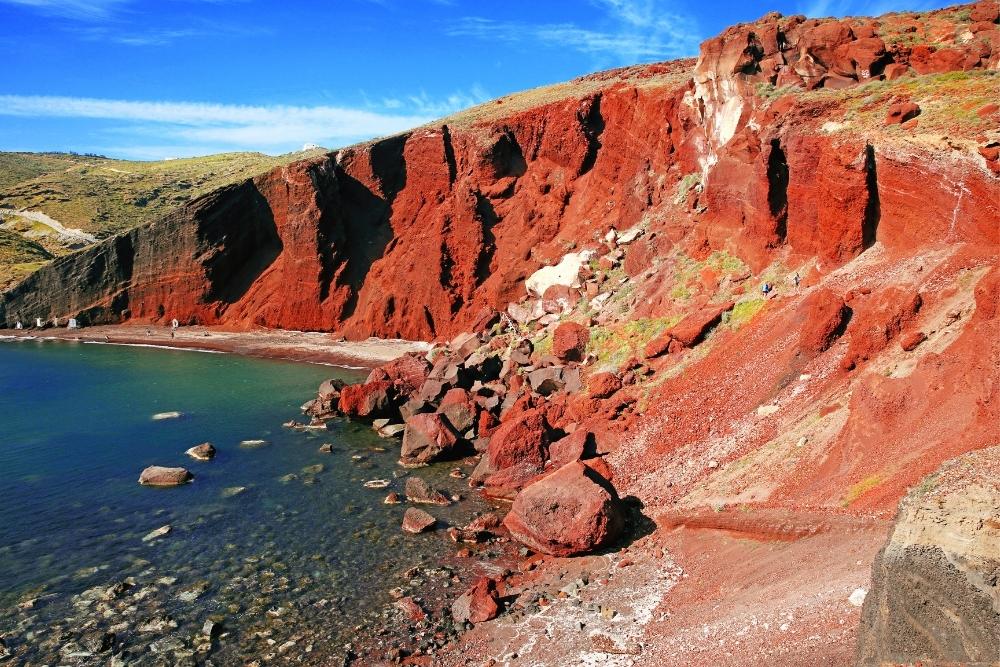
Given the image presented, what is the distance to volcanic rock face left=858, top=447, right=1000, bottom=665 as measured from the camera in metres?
6.21

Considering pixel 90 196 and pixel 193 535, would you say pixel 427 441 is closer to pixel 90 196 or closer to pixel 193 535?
pixel 193 535

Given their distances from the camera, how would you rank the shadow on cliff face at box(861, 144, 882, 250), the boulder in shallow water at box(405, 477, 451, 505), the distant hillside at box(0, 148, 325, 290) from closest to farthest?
the boulder in shallow water at box(405, 477, 451, 505), the shadow on cliff face at box(861, 144, 882, 250), the distant hillside at box(0, 148, 325, 290)

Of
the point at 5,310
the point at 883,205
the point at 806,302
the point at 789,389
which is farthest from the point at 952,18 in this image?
the point at 5,310

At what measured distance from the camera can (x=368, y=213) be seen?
51719 millimetres

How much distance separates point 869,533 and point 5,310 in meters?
75.0

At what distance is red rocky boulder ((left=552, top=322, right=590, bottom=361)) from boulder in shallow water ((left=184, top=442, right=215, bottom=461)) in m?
13.6

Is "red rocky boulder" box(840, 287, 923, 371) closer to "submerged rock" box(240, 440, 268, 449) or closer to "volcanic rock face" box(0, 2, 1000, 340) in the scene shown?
"volcanic rock face" box(0, 2, 1000, 340)

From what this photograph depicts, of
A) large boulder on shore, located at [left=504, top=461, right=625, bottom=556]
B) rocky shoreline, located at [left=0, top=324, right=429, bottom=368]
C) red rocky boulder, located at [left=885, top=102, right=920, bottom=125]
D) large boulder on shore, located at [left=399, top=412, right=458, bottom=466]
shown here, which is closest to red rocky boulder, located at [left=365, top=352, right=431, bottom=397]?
large boulder on shore, located at [left=399, top=412, right=458, bottom=466]

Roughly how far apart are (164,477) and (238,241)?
38.3m

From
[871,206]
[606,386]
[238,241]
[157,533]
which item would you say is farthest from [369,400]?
[238,241]

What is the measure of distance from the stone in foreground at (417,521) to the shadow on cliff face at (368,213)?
114 feet

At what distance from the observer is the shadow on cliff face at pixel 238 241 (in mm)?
55875

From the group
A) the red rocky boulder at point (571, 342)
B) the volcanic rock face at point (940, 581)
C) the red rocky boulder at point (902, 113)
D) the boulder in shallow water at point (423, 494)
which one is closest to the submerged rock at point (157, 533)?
the boulder in shallow water at point (423, 494)

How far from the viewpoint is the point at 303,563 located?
1628 cm
